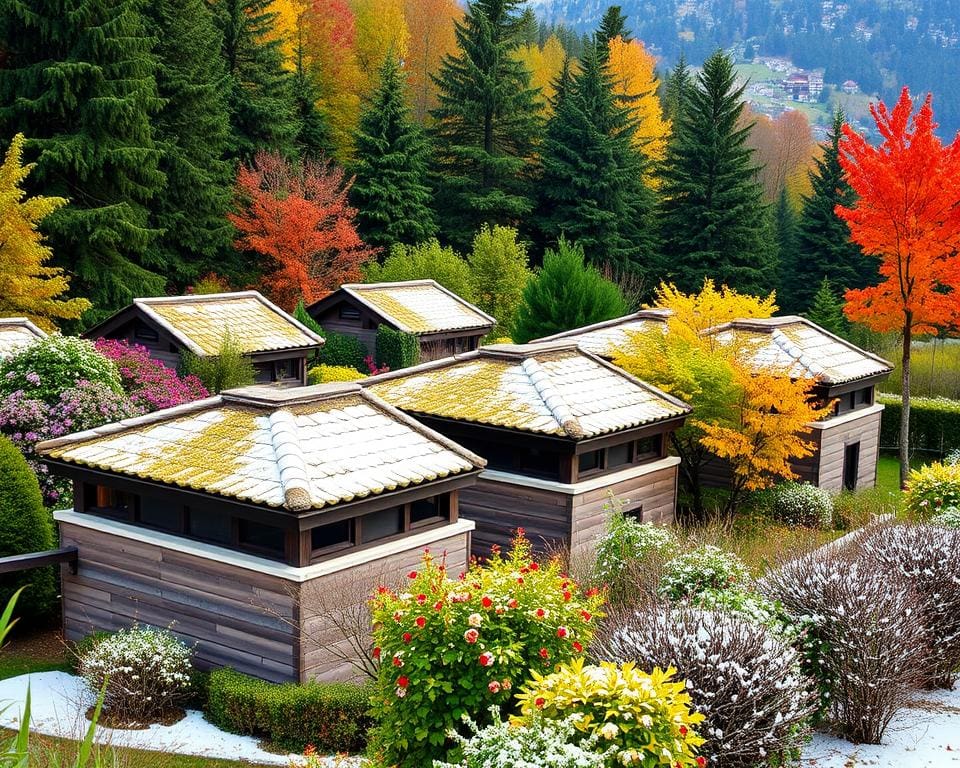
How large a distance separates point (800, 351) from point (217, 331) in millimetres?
14720

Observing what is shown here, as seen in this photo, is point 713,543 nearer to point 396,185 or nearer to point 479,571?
point 479,571

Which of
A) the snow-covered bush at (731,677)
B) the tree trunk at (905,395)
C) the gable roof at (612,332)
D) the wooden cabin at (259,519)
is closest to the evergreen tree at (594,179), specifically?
the tree trunk at (905,395)

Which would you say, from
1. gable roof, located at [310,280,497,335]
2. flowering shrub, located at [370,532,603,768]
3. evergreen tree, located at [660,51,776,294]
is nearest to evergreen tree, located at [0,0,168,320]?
gable roof, located at [310,280,497,335]

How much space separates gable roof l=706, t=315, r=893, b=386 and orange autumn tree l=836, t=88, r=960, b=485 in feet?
6.26

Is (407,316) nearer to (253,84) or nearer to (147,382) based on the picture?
(147,382)

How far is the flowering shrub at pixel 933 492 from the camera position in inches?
701

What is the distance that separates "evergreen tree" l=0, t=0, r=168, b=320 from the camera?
3475cm

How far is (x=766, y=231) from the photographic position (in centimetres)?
5384

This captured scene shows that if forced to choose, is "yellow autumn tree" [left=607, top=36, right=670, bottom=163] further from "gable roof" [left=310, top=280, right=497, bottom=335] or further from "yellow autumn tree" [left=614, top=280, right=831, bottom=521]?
"yellow autumn tree" [left=614, top=280, right=831, bottom=521]

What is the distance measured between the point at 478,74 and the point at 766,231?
1694 cm

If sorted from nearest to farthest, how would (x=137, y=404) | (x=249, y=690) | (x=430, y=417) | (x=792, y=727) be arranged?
(x=792, y=727) < (x=249, y=690) < (x=430, y=417) < (x=137, y=404)

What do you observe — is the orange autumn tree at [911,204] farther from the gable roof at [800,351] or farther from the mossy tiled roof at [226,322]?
the mossy tiled roof at [226,322]

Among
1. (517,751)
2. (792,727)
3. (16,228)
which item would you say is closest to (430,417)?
(792,727)

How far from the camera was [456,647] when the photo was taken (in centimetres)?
919
